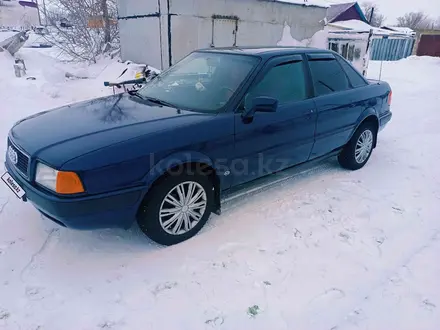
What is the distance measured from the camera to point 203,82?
322 cm

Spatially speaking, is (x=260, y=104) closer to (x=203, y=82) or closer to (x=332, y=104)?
(x=203, y=82)

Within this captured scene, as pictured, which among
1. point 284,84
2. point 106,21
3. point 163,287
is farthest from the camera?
point 106,21

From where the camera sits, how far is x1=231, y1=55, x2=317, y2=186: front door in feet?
9.89

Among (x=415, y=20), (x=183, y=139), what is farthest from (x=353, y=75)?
(x=415, y=20)

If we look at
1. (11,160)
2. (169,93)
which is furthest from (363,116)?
(11,160)

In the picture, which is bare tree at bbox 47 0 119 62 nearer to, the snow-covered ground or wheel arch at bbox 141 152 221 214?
the snow-covered ground

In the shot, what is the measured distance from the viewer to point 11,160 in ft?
8.81

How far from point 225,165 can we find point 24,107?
5.36 m

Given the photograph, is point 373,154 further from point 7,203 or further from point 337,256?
point 7,203

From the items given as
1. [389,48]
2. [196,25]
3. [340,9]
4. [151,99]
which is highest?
[340,9]

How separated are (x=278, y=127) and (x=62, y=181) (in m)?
1.97

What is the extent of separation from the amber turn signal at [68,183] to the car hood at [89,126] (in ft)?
0.26

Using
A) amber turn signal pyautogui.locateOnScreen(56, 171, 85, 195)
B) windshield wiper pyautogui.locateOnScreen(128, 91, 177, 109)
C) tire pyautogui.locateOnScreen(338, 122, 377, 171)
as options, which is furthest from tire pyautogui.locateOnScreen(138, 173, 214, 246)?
tire pyautogui.locateOnScreen(338, 122, 377, 171)

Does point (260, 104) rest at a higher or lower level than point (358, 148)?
higher
